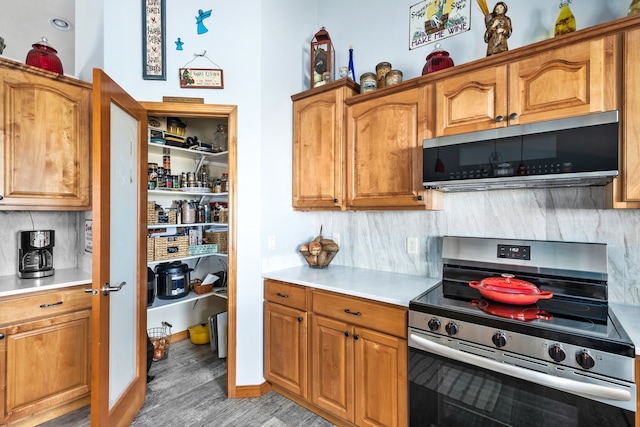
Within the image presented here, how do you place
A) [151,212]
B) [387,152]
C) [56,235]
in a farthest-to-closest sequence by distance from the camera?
[151,212], [56,235], [387,152]

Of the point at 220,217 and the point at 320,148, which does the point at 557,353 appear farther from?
the point at 220,217

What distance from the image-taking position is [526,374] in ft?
3.84

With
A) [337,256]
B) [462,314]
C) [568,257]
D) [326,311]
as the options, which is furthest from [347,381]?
[568,257]

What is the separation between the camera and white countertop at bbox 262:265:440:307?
5.42 feet

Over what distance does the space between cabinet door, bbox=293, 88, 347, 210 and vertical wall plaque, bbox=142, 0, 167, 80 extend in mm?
987

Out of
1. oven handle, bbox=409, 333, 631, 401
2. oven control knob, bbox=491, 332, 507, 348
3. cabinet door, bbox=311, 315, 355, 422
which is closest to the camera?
oven handle, bbox=409, 333, 631, 401

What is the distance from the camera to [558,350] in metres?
1.11

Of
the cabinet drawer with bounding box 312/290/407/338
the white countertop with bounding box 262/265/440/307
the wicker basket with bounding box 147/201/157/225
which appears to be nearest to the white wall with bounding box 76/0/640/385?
the white countertop with bounding box 262/265/440/307

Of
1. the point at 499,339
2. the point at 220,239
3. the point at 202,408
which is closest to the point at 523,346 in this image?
the point at 499,339

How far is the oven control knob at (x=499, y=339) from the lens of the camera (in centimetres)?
122

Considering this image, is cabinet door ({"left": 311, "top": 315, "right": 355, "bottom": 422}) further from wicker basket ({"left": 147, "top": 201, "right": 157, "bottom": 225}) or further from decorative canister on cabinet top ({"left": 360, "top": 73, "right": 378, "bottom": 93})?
wicker basket ({"left": 147, "top": 201, "right": 157, "bottom": 225})

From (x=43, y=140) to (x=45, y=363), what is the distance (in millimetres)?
1429

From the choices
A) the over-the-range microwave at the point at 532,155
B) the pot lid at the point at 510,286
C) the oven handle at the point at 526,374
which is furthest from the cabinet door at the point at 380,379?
the over-the-range microwave at the point at 532,155

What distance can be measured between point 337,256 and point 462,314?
1296 millimetres
